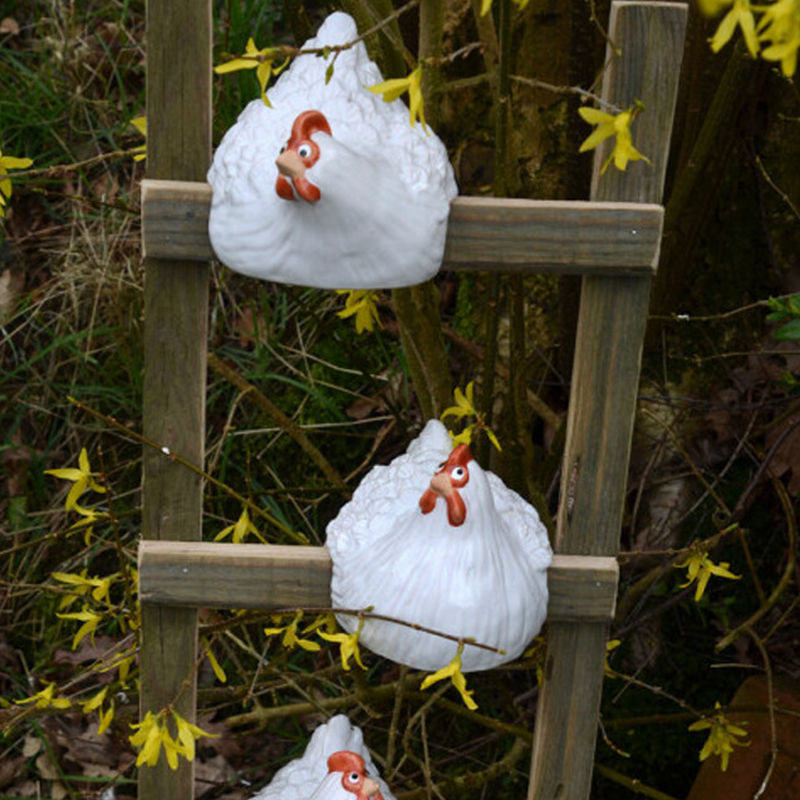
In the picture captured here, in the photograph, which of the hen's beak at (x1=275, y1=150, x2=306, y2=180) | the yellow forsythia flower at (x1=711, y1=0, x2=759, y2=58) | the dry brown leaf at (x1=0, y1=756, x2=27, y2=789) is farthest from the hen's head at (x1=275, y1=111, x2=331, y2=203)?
the dry brown leaf at (x1=0, y1=756, x2=27, y2=789)

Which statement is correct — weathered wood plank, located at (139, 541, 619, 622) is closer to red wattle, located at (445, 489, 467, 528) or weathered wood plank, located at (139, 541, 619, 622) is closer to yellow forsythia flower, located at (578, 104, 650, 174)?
red wattle, located at (445, 489, 467, 528)

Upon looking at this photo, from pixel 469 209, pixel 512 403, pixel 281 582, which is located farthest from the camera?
pixel 512 403

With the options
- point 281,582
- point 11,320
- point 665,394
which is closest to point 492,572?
point 281,582

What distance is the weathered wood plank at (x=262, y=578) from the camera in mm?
1569

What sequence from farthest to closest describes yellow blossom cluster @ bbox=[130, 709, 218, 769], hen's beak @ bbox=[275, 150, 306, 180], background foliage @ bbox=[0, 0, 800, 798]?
background foliage @ bbox=[0, 0, 800, 798] → yellow blossom cluster @ bbox=[130, 709, 218, 769] → hen's beak @ bbox=[275, 150, 306, 180]

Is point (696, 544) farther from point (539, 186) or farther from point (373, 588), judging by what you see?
point (539, 186)

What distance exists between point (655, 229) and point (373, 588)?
0.51m

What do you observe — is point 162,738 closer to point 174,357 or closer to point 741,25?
point 174,357

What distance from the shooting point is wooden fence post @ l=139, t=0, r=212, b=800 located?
1454 mm

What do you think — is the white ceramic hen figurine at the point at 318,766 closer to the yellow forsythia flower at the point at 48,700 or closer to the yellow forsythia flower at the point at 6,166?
the yellow forsythia flower at the point at 48,700

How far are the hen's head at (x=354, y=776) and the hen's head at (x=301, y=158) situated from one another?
2.08ft

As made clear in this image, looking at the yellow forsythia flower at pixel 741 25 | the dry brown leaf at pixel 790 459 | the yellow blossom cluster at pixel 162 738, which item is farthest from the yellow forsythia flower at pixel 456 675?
the dry brown leaf at pixel 790 459

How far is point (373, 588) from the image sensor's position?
1496mm

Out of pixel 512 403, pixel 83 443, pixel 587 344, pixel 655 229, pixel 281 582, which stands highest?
pixel 655 229
